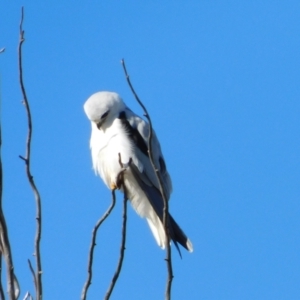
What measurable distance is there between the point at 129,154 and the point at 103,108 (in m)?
0.49

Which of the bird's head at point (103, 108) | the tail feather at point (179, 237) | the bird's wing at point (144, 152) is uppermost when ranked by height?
the bird's head at point (103, 108)

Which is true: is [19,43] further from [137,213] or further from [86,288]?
[137,213]

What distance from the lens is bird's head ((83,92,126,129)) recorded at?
19.9 feet

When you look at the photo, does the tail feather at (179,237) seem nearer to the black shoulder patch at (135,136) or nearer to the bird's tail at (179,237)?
the bird's tail at (179,237)

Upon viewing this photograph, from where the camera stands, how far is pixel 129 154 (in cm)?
588

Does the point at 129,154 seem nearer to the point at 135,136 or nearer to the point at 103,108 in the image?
the point at 135,136

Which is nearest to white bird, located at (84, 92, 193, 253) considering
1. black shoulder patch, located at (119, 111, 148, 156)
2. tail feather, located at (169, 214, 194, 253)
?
black shoulder patch, located at (119, 111, 148, 156)

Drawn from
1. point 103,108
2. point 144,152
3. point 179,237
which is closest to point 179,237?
point 179,237

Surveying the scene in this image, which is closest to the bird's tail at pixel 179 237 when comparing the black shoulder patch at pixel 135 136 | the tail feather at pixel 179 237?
the tail feather at pixel 179 237

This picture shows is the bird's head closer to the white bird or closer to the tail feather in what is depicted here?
the white bird

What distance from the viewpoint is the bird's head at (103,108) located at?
19.9 ft

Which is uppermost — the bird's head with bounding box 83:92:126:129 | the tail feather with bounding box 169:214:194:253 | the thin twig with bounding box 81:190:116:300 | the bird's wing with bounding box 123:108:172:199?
the bird's head with bounding box 83:92:126:129

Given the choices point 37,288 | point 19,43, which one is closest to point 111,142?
point 19,43

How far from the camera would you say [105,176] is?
605cm
